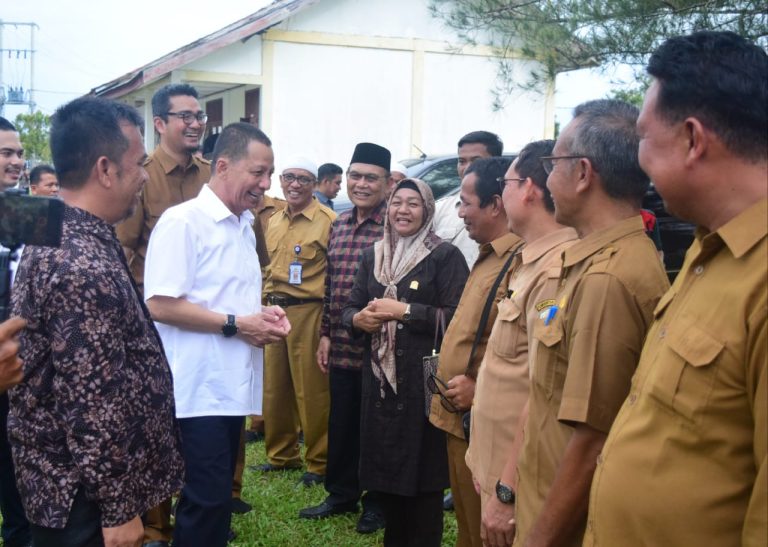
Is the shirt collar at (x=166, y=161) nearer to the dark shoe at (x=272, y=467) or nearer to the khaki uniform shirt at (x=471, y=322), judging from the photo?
the khaki uniform shirt at (x=471, y=322)

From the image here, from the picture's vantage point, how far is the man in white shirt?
362cm

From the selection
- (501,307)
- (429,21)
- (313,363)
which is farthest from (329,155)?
(501,307)

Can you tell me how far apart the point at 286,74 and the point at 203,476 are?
1193 centimetres

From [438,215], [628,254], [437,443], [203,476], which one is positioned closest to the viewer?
[628,254]

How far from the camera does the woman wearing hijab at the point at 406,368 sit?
4363 millimetres

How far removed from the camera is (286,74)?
1466 cm

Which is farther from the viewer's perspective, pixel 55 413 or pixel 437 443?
pixel 437 443

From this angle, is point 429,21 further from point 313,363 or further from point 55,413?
point 55,413

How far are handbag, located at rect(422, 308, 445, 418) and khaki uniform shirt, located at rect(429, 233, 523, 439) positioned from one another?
17cm

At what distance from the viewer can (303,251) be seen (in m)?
6.21

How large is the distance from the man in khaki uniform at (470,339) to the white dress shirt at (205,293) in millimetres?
898

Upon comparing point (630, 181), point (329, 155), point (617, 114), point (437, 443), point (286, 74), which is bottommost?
point (437, 443)

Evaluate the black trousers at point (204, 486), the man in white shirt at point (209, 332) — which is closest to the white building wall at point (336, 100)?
the man in white shirt at point (209, 332)

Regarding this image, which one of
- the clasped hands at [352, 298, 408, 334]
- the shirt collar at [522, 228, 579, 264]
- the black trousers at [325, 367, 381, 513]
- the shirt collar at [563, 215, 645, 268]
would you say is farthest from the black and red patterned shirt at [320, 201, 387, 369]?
the shirt collar at [563, 215, 645, 268]
